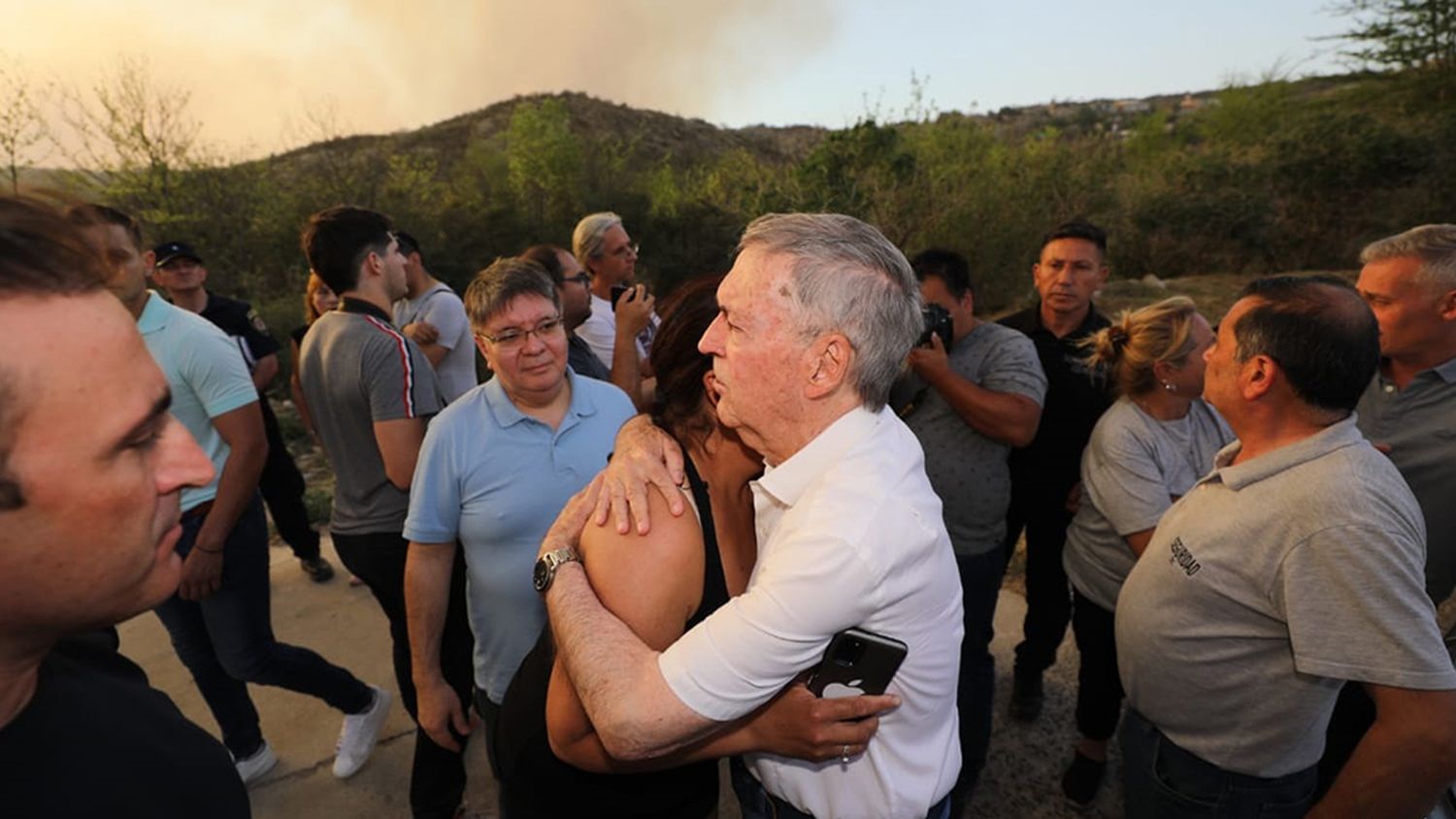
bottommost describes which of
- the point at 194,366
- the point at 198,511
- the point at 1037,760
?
the point at 1037,760

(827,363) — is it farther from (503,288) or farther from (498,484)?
(503,288)

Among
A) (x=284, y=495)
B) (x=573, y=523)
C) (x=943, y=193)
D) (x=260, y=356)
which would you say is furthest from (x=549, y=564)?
(x=943, y=193)

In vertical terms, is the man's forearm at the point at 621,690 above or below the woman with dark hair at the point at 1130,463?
above

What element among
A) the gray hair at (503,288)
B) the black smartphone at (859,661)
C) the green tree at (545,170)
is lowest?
the black smartphone at (859,661)

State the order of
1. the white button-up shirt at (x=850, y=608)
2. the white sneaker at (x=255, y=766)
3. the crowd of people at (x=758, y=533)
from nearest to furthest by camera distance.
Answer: the crowd of people at (x=758, y=533), the white button-up shirt at (x=850, y=608), the white sneaker at (x=255, y=766)

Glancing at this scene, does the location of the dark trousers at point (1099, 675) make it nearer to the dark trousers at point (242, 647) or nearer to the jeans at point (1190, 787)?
the jeans at point (1190, 787)

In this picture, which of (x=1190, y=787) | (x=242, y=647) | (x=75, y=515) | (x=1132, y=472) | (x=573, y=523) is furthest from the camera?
(x=242, y=647)

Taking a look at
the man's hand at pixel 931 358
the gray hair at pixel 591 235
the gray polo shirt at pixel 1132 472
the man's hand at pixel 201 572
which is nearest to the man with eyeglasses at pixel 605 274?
the gray hair at pixel 591 235

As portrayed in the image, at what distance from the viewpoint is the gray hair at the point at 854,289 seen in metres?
1.16

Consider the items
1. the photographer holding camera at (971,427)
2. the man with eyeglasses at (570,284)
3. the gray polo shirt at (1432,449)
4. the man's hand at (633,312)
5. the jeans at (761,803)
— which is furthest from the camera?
the man with eyeglasses at (570,284)

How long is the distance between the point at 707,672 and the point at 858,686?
317mm

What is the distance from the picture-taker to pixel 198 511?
2.60 meters

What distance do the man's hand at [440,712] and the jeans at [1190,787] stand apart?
2227mm

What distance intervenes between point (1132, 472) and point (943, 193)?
11918mm
